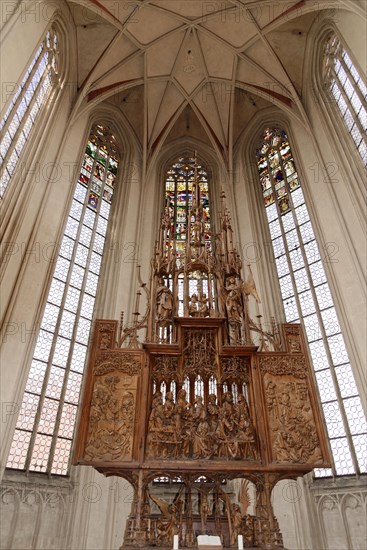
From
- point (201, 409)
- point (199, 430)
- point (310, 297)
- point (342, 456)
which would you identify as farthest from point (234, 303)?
point (342, 456)

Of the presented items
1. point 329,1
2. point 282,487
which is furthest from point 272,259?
point 329,1

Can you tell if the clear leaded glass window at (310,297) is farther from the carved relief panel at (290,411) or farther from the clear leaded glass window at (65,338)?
the clear leaded glass window at (65,338)

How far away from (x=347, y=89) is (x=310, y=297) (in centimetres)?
628

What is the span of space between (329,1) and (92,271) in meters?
10.4

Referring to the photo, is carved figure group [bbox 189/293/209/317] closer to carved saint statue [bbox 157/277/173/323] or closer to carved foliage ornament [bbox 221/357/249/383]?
carved saint statue [bbox 157/277/173/323]

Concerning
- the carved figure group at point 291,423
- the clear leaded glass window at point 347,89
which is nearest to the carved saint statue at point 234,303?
the carved figure group at point 291,423

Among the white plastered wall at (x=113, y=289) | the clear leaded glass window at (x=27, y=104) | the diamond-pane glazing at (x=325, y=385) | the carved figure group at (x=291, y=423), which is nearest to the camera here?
the carved figure group at (x=291, y=423)

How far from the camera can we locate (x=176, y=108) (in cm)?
1658

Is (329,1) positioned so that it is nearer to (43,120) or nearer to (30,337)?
(43,120)

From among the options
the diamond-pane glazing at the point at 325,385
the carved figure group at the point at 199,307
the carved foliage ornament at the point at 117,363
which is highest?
the carved figure group at the point at 199,307

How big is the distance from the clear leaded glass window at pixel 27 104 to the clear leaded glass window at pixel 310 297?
805cm

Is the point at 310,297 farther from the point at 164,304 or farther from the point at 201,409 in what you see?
the point at 201,409

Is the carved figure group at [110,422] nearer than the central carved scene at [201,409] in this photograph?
Yes

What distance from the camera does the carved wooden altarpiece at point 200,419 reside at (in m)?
6.13
